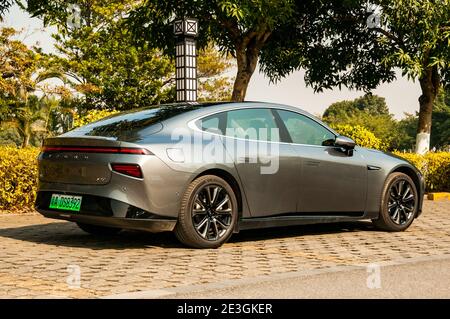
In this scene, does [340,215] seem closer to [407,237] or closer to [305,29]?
[407,237]

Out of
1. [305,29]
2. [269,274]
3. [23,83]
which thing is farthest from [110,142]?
[23,83]

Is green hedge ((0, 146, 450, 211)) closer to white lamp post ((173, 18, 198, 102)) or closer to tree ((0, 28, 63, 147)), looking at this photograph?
white lamp post ((173, 18, 198, 102))

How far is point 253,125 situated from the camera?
8258 mm

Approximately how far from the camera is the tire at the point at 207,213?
7.45 metres

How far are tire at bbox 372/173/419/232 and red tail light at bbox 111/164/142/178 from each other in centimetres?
354

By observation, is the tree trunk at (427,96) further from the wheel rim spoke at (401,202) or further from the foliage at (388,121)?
the foliage at (388,121)

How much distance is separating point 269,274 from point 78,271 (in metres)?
1.61

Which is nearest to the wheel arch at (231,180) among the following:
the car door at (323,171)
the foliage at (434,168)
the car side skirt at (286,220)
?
the car side skirt at (286,220)

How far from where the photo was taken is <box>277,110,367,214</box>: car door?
27.8 feet

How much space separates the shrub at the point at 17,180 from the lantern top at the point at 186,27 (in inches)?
239

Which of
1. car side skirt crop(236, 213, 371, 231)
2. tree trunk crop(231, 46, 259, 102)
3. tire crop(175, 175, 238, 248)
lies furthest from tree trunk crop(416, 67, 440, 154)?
tire crop(175, 175, 238, 248)

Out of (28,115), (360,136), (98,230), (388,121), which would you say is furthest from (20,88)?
(388,121)

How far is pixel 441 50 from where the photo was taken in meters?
21.0

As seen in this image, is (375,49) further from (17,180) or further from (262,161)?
(262,161)
